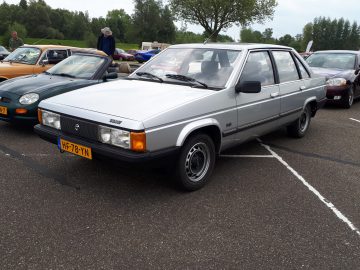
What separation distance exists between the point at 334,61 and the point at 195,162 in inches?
302

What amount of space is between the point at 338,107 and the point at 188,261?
27.1 feet

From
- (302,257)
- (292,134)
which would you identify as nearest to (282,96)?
(292,134)

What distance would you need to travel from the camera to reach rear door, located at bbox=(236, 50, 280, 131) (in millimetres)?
4168

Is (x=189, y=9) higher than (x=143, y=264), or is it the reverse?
(x=189, y=9)

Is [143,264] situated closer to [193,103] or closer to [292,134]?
[193,103]

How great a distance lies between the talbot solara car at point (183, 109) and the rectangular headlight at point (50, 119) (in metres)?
0.01

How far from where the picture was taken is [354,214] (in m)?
3.40

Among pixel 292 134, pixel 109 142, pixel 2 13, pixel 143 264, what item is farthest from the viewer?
pixel 2 13

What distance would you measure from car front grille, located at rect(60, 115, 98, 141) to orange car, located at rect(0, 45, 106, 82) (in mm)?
4411

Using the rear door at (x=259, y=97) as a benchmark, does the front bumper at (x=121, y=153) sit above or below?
below

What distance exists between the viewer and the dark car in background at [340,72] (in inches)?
346

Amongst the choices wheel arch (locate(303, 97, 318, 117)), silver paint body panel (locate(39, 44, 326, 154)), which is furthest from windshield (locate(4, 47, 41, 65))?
wheel arch (locate(303, 97, 318, 117))

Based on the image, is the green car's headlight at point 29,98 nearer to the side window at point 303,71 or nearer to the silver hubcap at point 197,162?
the silver hubcap at point 197,162

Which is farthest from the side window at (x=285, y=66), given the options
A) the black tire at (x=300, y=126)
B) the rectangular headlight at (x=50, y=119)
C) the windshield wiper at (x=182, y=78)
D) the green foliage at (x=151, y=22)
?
the green foliage at (x=151, y=22)
